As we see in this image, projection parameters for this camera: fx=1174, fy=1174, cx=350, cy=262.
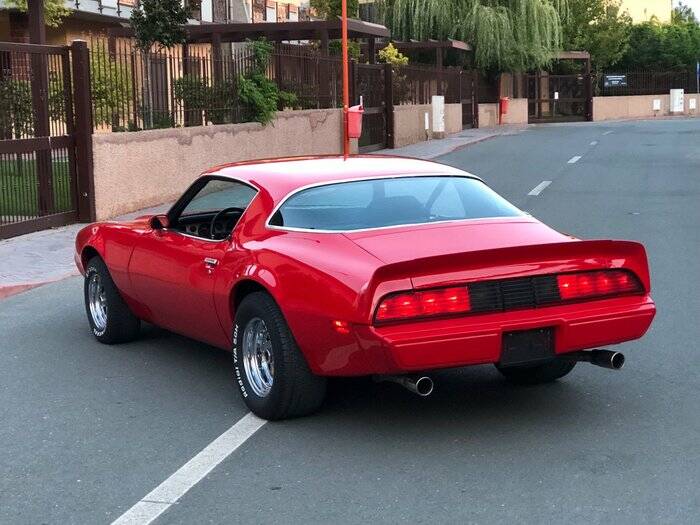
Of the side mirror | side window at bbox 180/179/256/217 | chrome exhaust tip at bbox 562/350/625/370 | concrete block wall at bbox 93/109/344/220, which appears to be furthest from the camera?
concrete block wall at bbox 93/109/344/220

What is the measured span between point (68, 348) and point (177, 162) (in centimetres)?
1150

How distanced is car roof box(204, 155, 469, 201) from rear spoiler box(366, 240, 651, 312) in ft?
4.25

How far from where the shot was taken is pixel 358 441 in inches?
220

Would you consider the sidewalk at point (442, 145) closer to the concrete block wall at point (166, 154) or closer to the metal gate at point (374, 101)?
the metal gate at point (374, 101)

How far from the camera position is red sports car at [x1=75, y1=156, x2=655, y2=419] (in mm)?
5391

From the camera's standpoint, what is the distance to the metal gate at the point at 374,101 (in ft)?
106

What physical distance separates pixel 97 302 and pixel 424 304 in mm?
3515

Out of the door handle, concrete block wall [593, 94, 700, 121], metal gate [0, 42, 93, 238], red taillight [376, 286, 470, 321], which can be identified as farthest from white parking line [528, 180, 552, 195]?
concrete block wall [593, 94, 700, 121]

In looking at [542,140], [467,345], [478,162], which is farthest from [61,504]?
[542,140]

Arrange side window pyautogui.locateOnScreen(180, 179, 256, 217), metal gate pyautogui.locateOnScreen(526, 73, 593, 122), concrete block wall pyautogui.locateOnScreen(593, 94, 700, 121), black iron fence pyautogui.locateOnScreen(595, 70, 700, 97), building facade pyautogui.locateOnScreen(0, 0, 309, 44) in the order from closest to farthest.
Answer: side window pyautogui.locateOnScreen(180, 179, 256, 217)
building facade pyautogui.locateOnScreen(0, 0, 309, 44)
metal gate pyautogui.locateOnScreen(526, 73, 593, 122)
concrete block wall pyautogui.locateOnScreen(593, 94, 700, 121)
black iron fence pyautogui.locateOnScreen(595, 70, 700, 97)

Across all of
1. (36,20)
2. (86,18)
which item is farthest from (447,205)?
(86,18)

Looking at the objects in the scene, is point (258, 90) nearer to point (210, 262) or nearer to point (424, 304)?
point (210, 262)

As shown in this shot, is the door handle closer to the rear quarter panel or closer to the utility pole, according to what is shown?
the rear quarter panel

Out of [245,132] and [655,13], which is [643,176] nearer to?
[245,132]
